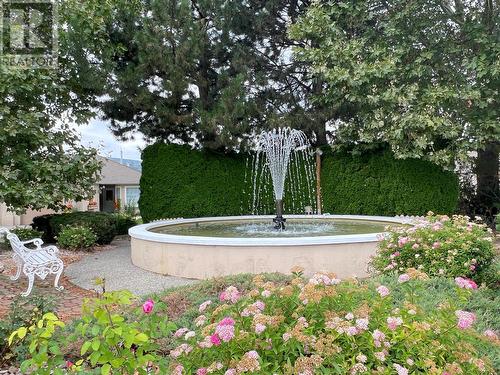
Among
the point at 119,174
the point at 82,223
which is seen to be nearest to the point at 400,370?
the point at 82,223

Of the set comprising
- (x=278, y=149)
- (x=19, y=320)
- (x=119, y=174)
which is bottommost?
(x=19, y=320)

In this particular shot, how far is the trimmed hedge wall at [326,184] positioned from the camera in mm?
10562

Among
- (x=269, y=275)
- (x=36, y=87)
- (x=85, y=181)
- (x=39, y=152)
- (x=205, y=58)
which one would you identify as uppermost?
(x=205, y=58)

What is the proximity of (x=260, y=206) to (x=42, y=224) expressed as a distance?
6.17m

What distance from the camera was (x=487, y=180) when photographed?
41.7 ft

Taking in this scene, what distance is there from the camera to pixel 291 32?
34.2 ft

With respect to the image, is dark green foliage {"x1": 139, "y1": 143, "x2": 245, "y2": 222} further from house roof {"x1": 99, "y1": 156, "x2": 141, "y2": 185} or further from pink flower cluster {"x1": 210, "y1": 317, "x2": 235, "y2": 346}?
house roof {"x1": 99, "y1": 156, "x2": 141, "y2": 185}

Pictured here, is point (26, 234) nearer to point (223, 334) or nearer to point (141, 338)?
point (141, 338)

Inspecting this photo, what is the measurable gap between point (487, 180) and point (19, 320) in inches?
529

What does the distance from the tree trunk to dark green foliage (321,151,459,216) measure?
264cm

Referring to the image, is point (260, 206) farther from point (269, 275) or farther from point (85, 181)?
point (269, 275)

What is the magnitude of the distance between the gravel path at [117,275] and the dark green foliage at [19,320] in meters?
1.50

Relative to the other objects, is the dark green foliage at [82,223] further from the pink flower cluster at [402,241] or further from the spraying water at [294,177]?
the pink flower cluster at [402,241]

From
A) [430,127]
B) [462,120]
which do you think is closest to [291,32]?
[430,127]
